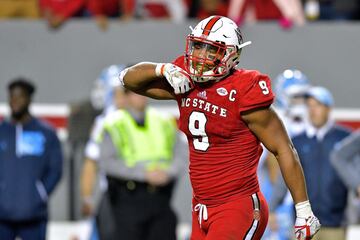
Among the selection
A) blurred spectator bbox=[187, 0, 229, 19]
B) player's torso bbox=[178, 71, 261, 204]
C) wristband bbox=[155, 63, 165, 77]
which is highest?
wristband bbox=[155, 63, 165, 77]

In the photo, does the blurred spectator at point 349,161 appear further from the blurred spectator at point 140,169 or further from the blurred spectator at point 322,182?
the blurred spectator at point 140,169

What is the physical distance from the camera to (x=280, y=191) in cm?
966

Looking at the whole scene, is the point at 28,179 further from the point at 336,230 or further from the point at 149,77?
the point at 149,77

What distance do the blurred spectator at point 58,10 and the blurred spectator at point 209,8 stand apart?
45.6 inches

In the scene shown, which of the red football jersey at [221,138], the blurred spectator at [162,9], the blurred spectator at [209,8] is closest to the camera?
the red football jersey at [221,138]

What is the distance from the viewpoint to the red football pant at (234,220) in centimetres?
704

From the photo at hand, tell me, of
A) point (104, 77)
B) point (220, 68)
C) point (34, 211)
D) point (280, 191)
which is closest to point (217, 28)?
point (220, 68)

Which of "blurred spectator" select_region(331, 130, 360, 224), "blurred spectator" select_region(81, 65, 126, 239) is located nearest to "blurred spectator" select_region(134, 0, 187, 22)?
"blurred spectator" select_region(81, 65, 126, 239)

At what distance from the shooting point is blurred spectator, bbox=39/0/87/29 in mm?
12948

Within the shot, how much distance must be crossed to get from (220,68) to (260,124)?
368 mm

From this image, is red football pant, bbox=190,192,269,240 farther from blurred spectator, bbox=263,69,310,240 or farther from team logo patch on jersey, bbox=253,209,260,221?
blurred spectator, bbox=263,69,310,240

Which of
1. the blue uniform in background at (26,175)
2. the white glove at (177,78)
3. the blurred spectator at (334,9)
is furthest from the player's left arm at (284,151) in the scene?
the blurred spectator at (334,9)

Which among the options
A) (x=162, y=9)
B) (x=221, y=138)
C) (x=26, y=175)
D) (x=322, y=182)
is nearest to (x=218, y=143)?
(x=221, y=138)

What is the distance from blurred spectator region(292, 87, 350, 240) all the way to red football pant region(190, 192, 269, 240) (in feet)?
8.61
